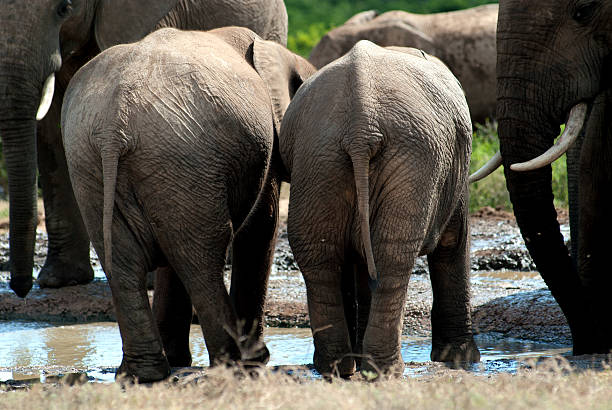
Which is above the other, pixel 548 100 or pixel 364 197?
pixel 548 100

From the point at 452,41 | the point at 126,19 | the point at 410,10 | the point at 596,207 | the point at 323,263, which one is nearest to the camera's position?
the point at 323,263

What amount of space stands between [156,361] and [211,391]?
71 cm

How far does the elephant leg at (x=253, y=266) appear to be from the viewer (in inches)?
190

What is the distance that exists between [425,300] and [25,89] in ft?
8.02

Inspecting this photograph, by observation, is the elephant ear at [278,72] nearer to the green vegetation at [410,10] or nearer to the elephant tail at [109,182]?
the elephant tail at [109,182]

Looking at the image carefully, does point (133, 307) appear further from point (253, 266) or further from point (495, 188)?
point (495, 188)

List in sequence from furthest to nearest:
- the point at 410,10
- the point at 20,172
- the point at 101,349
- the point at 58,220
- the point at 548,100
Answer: the point at 410,10
the point at 58,220
the point at 101,349
the point at 20,172
the point at 548,100

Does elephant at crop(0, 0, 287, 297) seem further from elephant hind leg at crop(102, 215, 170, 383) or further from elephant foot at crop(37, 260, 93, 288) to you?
elephant hind leg at crop(102, 215, 170, 383)

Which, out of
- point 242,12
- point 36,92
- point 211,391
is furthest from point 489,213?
point 211,391

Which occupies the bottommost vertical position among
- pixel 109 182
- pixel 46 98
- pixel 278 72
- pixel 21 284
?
pixel 21 284

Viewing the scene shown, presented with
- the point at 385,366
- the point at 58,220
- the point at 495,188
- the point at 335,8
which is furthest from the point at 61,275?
the point at 335,8

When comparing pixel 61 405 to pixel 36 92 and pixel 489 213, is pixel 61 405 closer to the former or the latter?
pixel 36 92

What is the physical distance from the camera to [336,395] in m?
3.07

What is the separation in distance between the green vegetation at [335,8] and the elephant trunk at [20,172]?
42.6 feet
